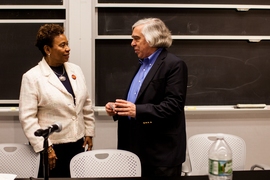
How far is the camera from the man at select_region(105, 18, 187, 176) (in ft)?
7.48

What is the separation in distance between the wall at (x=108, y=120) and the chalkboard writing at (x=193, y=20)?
17 cm

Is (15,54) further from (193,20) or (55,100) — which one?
(193,20)

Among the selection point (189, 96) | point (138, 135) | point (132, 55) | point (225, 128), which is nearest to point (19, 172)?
point (138, 135)

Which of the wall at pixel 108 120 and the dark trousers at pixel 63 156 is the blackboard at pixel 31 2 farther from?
the dark trousers at pixel 63 156

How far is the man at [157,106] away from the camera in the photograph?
7.48 ft

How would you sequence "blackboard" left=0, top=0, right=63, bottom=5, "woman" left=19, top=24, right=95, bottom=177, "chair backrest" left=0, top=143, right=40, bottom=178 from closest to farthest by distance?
"chair backrest" left=0, top=143, right=40, bottom=178 < "woman" left=19, top=24, right=95, bottom=177 < "blackboard" left=0, top=0, right=63, bottom=5

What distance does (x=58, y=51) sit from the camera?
8.19 ft

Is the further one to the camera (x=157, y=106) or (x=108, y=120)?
(x=108, y=120)

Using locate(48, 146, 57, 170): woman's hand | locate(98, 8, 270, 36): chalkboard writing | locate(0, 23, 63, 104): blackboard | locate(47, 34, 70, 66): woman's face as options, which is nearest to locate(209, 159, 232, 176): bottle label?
locate(48, 146, 57, 170): woman's hand

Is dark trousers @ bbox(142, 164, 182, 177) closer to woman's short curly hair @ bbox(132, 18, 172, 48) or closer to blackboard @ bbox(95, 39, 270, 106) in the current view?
woman's short curly hair @ bbox(132, 18, 172, 48)

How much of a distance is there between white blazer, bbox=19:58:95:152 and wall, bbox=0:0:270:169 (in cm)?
67

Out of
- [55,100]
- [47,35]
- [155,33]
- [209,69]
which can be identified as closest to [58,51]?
[47,35]

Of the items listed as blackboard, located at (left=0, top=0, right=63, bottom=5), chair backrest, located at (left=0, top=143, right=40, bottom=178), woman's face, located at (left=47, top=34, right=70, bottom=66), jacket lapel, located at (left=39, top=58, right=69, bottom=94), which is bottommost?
chair backrest, located at (left=0, top=143, right=40, bottom=178)

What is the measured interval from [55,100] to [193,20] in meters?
1.55
